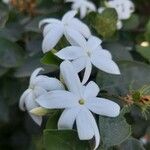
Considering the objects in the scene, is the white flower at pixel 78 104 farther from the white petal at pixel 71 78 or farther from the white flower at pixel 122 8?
the white flower at pixel 122 8

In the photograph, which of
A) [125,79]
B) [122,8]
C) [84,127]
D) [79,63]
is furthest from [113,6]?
[84,127]

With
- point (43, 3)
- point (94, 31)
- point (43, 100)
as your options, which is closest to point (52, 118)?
point (43, 100)

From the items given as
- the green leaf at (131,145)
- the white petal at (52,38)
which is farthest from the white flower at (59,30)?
the green leaf at (131,145)

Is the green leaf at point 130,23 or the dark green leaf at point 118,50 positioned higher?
the dark green leaf at point 118,50

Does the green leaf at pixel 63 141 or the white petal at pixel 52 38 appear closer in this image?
the green leaf at pixel 63 141

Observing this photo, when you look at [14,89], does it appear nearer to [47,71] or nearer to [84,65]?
[47,71]

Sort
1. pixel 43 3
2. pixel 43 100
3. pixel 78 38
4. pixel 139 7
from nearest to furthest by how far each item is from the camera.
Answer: pixel 43 100, pixel 78 38, pixel 43 3, pixel 139 7

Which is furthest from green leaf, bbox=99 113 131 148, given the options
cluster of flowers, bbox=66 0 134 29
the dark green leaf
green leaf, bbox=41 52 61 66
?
cluster of flowers, bbox=66 0 134 29

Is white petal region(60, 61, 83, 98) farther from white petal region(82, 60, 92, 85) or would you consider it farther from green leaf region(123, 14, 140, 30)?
green leaf region(123, 14, 140, 30)
